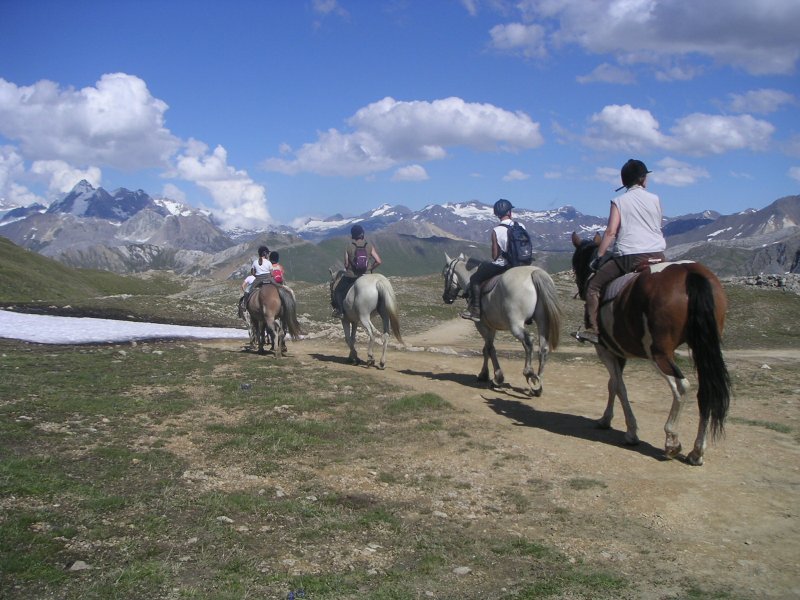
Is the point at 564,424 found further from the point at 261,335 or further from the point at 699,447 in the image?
the point at 261,335

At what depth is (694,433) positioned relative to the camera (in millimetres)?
12164

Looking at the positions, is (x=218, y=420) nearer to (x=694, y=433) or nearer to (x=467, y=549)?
(x=467, y=549)

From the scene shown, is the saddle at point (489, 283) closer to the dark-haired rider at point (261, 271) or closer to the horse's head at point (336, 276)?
the horse's head at point (336, 276)

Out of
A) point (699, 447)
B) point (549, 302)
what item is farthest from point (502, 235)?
point (699, 447)

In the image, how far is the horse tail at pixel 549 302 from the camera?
580 inches

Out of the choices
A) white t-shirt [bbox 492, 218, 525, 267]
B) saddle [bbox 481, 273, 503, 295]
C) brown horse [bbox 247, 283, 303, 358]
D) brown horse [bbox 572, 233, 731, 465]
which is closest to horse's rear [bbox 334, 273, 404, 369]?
brown horse [bbox 247, 283, 303, 358]

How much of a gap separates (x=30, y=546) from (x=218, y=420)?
19.2 ft

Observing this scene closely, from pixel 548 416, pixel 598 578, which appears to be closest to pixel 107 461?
pixel 598 578

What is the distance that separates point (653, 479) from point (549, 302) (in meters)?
5.88

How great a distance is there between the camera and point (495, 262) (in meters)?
16.5

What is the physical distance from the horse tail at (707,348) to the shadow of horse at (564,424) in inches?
52.5

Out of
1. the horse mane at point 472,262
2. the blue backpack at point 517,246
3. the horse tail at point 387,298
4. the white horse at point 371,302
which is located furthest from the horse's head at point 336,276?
the blue backpack at point 517,246

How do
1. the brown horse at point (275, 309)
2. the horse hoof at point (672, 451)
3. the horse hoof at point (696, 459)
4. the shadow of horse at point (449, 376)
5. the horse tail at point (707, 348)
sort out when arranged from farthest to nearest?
the brown horse at point (275, 309)
the shadow of horse at point (449, 376)
the horse hoof at point (672, 451)
the horse hoof at point (696, 459)
the horse tail at point (707, 348)

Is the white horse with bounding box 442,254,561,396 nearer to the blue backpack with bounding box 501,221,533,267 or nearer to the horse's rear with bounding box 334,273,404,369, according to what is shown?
the blue backpack with bounding box 501,221,533,267
